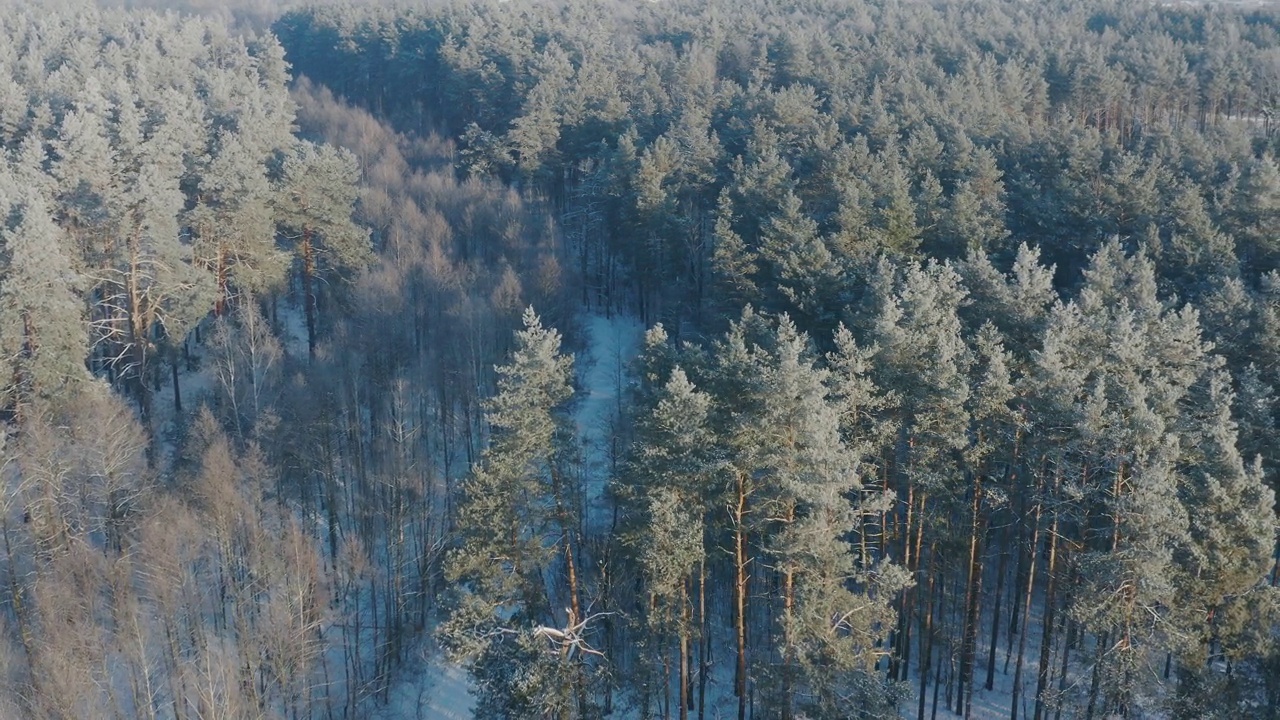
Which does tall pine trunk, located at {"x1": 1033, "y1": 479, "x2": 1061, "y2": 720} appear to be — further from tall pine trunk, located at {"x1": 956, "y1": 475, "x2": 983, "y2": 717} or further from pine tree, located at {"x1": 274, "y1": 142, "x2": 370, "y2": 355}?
pine tree, located at {"x1": 274, "y1": 142, "x2": 370, "y2": 355}

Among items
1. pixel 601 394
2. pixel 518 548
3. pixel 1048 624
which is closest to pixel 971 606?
pixel 1048 624

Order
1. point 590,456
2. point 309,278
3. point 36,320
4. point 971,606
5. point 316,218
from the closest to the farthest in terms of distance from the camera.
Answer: point 971,606, point 36,320, point 590,456, point 316,218, point 309,278

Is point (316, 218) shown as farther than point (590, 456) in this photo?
Yes

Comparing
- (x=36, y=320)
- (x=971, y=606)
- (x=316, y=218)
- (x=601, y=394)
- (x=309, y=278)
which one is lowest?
(x=601, y=394)

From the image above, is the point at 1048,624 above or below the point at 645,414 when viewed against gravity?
below

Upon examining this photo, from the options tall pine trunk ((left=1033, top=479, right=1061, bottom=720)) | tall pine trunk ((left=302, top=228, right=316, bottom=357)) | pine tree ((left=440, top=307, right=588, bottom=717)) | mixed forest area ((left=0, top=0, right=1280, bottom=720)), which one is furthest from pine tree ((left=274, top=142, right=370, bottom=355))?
tall pine trunk ((left=1033, top=479, right=1061, bottom=720))

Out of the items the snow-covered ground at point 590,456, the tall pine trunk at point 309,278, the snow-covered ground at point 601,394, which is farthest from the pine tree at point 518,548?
the tall pine trunk at point 309,278

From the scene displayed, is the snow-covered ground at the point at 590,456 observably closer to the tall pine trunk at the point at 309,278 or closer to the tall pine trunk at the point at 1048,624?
the tall pine trunk at the point at 309,278

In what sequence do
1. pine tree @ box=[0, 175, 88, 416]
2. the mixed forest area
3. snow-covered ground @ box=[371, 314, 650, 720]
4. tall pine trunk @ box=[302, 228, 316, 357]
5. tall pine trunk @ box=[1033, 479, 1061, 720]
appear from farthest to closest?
1. tall pine trunk @ box=[302, 228, 316, 357]
2. pine tree @ box=[0, 175, 88, 416]
3. snow-covered ground @ box=[371, 314, 650, 720]
4. tall pine trunk @ box=[1033, 479, 1061, 720]
5. the mixed forest area

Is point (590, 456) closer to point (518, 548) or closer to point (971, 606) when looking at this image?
point (518, 548)

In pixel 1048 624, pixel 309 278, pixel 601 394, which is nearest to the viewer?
pixel 1048 624

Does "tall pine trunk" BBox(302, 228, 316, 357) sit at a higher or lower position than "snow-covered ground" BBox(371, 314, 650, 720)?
higher
